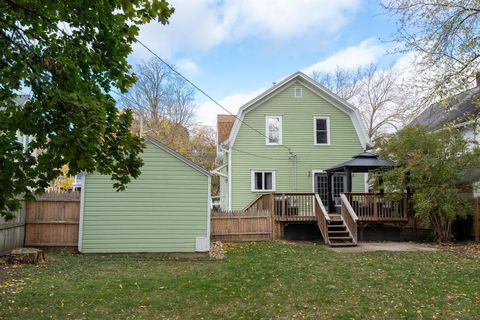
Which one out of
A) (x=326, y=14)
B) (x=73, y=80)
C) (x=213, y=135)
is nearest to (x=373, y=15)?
(x=326, y=14)

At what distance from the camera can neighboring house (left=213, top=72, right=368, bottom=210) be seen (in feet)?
58.9

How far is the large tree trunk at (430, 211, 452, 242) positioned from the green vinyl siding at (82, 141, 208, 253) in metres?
8.00

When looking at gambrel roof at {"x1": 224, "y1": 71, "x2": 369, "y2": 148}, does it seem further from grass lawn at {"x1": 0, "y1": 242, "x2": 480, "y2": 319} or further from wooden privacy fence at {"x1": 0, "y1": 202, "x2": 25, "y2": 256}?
wooden privacy fence at {"x1": 0, "y1": 202, "x2": 25, "y2": 256}

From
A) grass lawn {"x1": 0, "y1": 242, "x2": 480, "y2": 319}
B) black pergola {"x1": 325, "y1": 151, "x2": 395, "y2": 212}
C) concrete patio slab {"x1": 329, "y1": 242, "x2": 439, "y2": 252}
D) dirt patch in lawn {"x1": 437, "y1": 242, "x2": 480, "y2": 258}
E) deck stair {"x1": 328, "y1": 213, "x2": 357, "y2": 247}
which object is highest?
black pergola {"x1": 325, "y1": 151, "x2": 395, "y2": 212}

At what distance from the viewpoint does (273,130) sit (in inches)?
726

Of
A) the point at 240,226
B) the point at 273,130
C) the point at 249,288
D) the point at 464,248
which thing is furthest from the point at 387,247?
the point at 273,130

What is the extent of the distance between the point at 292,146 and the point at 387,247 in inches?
292

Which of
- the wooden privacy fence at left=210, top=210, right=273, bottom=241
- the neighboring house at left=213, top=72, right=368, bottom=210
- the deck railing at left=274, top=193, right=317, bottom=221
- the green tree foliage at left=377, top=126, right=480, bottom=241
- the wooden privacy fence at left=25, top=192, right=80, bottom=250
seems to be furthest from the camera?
the neighboring house at left=213, top=72, right=368, bottom=210

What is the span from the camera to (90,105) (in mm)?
Result: 3523

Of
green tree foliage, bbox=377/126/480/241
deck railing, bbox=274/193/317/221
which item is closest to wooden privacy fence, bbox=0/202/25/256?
deck railing, bbox=274/193/317/221

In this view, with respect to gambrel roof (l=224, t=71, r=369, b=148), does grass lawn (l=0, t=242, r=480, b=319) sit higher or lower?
lower

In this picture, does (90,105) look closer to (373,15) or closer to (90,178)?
(373,15)

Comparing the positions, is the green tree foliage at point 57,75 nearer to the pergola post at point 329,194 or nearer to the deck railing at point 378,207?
the deck railing at point 378,207

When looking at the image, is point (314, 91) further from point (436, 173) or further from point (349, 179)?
point (436, 173)
